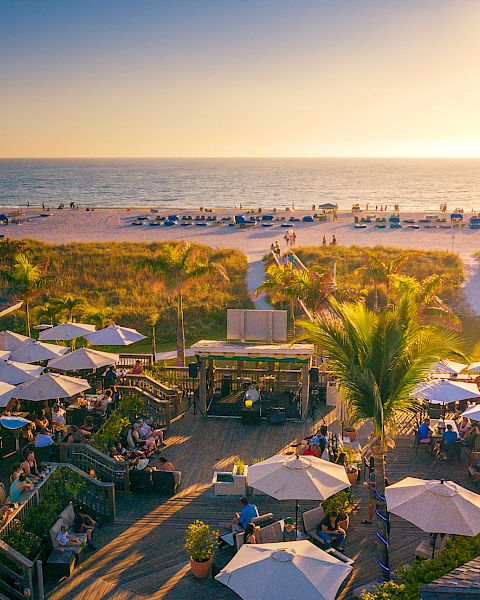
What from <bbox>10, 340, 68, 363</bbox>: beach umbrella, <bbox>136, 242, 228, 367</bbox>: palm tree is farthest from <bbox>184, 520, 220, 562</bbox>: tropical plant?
<bbox>136, 242, 228, 367</bbox>: palm tree

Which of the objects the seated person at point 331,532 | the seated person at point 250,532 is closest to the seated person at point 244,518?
the seated person at point 250,532

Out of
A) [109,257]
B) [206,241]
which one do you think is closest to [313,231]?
[206,241]

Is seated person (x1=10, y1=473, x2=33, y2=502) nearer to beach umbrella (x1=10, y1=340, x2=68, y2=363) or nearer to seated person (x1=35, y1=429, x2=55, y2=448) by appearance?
seated person (x1=35, y1=429, x2=55, y2=448)

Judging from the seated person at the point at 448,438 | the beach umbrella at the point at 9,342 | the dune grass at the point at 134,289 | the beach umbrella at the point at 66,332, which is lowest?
the dune grass at the point at 134,289

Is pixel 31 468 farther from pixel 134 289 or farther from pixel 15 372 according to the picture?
pixel 134 289

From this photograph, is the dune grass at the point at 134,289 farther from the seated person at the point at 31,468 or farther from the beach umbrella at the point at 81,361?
the seated person at the point at 31,468

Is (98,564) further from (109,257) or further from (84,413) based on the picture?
(109,257)
